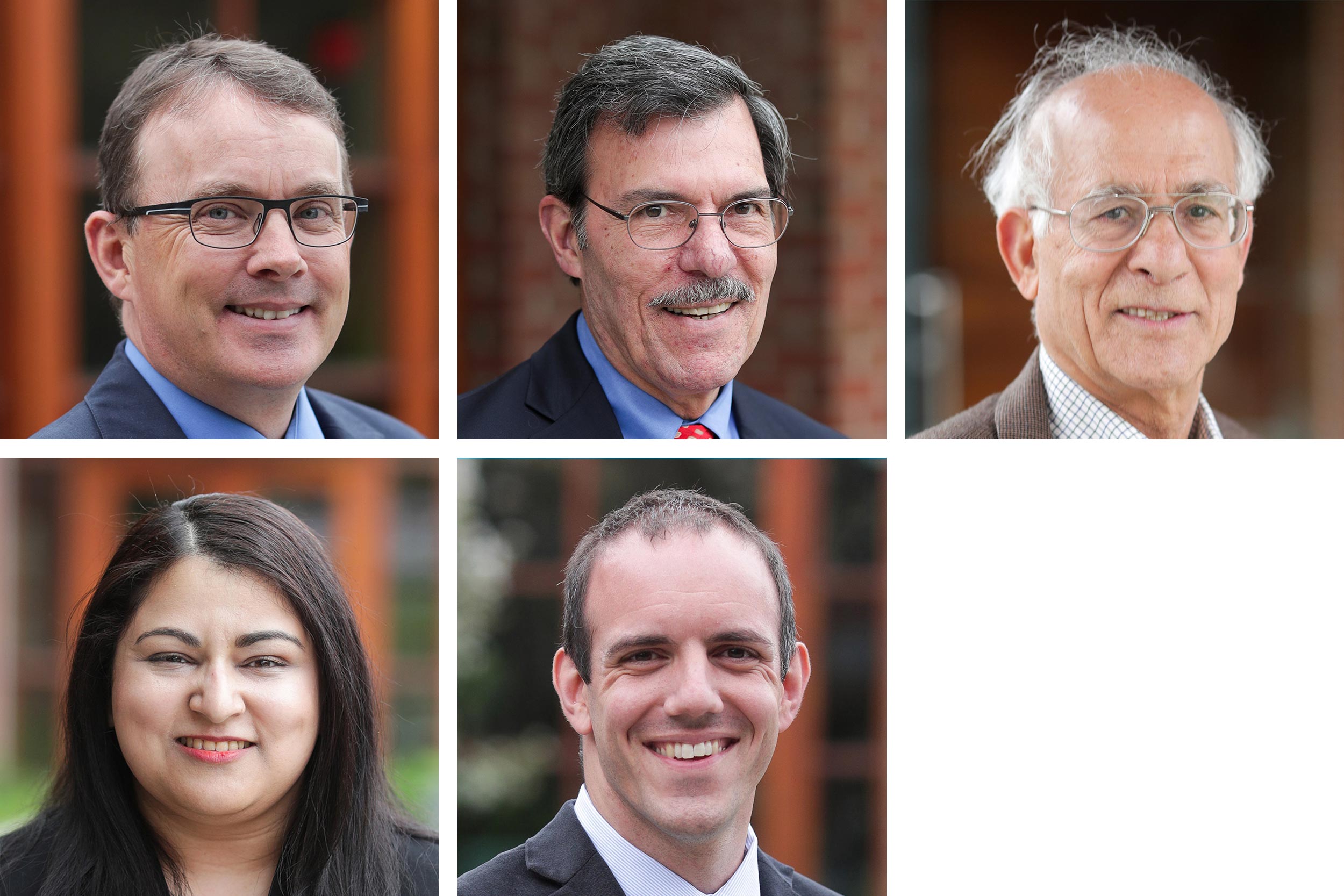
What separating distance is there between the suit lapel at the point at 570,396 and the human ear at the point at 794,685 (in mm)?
327

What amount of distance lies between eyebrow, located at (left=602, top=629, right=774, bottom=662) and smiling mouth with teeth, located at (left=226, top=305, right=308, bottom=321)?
494 millimetres

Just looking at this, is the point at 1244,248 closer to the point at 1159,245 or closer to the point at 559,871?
the point at 1159,245

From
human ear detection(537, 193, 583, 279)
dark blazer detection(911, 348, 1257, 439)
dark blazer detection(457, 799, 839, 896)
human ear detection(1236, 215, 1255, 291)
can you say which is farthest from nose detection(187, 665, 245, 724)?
human ear detection(1236, 215, 1255, 291)

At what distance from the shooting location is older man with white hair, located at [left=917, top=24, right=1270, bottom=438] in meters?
A: 1.37

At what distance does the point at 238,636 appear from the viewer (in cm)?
135

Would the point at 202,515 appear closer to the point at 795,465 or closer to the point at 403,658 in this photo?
the point at 403,658

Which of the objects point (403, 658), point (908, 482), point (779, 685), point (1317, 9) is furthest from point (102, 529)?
point (1317, 9)

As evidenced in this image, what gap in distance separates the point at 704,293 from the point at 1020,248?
40 centimetres

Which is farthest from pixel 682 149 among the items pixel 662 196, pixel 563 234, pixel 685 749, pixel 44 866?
pixel 44 866

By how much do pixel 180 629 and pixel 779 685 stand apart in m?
0.66

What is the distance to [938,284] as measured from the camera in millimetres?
3486

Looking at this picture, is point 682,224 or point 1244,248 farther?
point 1244,248

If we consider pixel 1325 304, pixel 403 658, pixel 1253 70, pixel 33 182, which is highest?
pixel 1253 70

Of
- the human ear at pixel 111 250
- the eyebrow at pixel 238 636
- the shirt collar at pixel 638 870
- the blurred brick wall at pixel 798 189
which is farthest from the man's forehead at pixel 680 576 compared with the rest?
the blurred brick wall at pixel 798 189
